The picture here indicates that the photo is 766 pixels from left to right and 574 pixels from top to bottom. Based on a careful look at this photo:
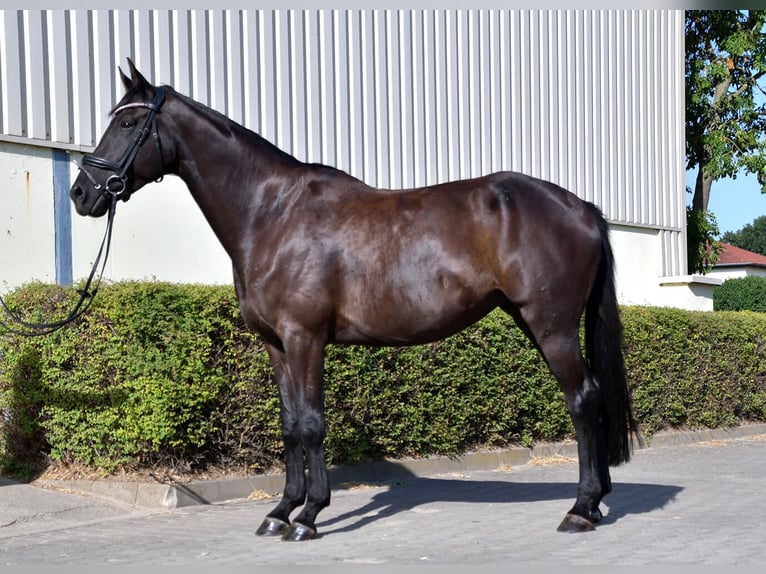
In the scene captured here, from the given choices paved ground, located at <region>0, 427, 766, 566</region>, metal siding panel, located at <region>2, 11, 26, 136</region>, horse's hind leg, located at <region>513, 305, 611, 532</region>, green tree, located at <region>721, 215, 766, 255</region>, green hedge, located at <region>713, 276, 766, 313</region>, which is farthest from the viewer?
green tree, located at <region>721, 215, 766, 255</region>

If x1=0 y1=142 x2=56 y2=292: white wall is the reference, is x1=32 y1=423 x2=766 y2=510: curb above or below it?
below

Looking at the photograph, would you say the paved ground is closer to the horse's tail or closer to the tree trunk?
the horse's tail

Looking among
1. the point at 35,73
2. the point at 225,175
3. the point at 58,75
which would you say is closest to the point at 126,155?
the point at 225,175

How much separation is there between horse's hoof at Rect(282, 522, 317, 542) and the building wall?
5.18m

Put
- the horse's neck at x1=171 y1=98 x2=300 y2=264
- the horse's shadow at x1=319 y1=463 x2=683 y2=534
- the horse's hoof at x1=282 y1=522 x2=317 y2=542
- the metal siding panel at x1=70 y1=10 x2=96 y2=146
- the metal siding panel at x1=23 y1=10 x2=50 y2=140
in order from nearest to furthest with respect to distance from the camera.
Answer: the horse's hoof at x1=282 y1=522 x2=317 y2=542 → the horse's neck at x1=171 y1=98 x2=300 y2=264 → the horse's shadow at x1=319 y1=463 x2=683 y2=534 → the metal siding panel at x1=23 y1=10 x2=50 y2=140 → the metal siding panel at x1=70 y1=10 x2=96 y2=146

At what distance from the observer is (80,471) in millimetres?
8016

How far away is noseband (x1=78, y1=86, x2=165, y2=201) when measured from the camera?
6.14 metres

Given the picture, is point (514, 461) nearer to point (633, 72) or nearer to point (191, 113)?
point (191, 113)

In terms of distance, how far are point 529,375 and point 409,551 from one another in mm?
5590

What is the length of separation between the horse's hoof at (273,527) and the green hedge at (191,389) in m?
1.60

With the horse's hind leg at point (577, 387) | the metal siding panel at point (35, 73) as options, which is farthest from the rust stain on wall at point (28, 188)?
the horse's hind leg at point (577, 387)

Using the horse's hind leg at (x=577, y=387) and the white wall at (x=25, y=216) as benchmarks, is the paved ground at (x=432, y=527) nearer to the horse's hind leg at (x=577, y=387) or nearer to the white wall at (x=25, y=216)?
the horse's hind leg at (x=577, y=387)

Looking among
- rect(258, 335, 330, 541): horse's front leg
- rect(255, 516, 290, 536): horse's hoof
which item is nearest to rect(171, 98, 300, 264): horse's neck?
rect(258, 335, 330, 541): horse's front leg

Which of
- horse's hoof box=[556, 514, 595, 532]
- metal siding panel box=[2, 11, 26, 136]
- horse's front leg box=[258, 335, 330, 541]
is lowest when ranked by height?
horse's hoof box=[556, 514, 595, 532]
